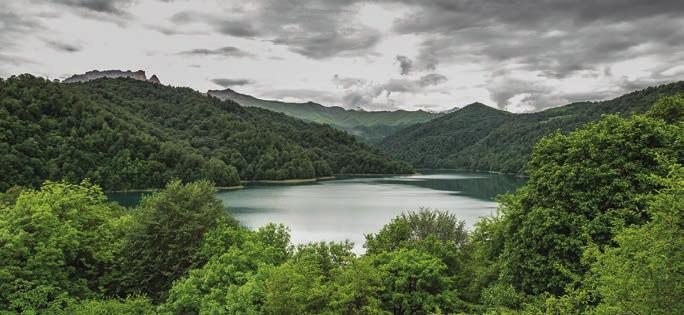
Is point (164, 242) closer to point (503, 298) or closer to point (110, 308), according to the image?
point (110, 308)

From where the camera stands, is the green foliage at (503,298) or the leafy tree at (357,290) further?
the green foliage at (503,298)

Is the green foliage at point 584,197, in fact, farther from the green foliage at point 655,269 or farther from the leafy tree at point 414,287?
the green foliage at point 655,269

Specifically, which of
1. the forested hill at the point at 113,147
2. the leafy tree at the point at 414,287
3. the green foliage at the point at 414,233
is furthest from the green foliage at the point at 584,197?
the forested hill at the point at 113,147

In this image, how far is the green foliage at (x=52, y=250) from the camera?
1762 cm

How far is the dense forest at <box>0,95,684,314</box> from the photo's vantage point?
16516 mm

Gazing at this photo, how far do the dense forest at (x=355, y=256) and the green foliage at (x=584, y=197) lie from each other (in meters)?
0.06

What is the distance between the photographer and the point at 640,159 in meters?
19.8

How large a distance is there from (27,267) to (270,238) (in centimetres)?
1102

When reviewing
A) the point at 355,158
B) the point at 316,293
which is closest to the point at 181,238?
the point at 316,293

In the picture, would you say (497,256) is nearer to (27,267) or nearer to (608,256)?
(608,256)

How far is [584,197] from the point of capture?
19.3 meters

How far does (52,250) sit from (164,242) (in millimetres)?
5365

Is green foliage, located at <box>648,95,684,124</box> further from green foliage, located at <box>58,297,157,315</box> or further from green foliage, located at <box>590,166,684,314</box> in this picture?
green foliage, located at <box>58,297,157,315</box>

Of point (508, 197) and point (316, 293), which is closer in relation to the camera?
point (316, 293)
